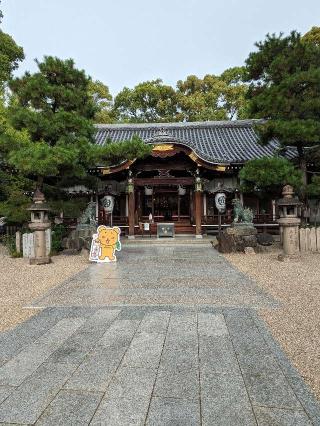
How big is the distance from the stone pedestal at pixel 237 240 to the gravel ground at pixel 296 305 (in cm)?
163

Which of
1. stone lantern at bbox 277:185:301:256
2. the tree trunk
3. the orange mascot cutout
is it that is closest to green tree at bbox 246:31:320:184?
the tree trunk

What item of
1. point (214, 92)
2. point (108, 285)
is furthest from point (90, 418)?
point (214, 92)

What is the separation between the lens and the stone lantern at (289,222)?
9.44 m

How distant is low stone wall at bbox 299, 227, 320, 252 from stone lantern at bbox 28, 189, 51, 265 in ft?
27.9

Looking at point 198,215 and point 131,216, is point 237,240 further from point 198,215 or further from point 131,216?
point 131,216

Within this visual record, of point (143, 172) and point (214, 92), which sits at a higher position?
point (214, 92)

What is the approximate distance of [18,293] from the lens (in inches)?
243

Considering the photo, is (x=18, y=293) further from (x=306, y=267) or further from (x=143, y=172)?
(x=143, y=172)

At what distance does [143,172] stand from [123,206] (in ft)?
8.05

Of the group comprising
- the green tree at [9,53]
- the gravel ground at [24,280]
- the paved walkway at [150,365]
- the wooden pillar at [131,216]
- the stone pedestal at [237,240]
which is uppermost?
the green tree at [9,53]

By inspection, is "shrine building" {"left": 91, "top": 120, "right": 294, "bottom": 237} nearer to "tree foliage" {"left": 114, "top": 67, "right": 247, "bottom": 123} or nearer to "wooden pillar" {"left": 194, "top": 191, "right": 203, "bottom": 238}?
"wooden pillar" {"left": 194, "top": 191, "right": 203, "bottom": 238}

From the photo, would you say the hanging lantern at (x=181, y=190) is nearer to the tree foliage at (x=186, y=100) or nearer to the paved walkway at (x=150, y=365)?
the paved walkway at (x=150, y=365)

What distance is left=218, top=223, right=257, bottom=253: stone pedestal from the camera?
11602 millimetres

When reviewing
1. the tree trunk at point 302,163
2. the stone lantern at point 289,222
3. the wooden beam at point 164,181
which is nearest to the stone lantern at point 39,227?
the wooden beam at point 164,181
